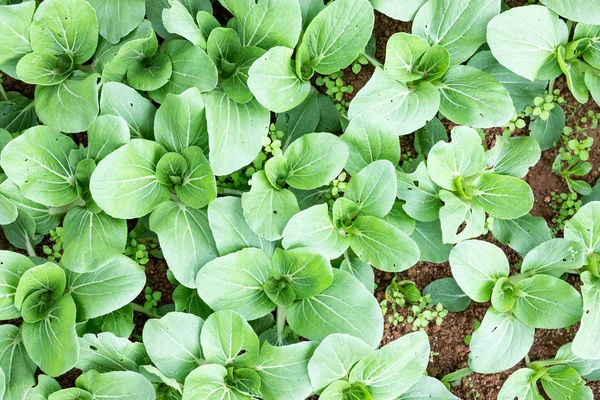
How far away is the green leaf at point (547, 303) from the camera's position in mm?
2061

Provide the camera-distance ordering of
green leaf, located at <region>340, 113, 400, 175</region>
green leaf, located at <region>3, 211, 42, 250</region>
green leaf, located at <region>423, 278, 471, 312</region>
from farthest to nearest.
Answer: green leaf, located at <region>423, 278, 471, 312</region> < green leaf, located at <region>3, 211, 42, 250</region> < green leaf, located at <region>340, 113, 400, 175</region>

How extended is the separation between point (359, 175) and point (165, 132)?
2.24ft

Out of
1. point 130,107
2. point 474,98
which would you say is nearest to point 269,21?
point 130,107

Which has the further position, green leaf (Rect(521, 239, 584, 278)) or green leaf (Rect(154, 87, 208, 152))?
green leaf (Rect(521, 239, 584, 278))

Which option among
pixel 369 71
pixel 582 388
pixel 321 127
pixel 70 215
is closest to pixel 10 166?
pixel 70 215

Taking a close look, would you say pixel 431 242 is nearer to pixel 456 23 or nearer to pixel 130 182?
pixel 456 23

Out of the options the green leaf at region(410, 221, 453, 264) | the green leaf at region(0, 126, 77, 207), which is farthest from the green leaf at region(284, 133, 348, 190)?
the green leaf at region(0, 126, 77, 207)

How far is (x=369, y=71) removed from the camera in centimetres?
237

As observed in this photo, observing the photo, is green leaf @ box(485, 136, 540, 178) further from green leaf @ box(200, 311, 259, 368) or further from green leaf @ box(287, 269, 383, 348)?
green leaf @ box(200, 311, 259, 368)

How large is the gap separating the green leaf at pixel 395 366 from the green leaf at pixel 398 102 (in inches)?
29.2

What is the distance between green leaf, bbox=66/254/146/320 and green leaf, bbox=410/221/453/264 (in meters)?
1.00

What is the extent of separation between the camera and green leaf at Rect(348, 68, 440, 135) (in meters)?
2.04

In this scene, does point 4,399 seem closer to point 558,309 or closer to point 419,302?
point 419,302

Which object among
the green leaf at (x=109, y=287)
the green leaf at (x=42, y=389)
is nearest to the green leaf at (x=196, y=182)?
the green leaf at (x=109, y=287)
